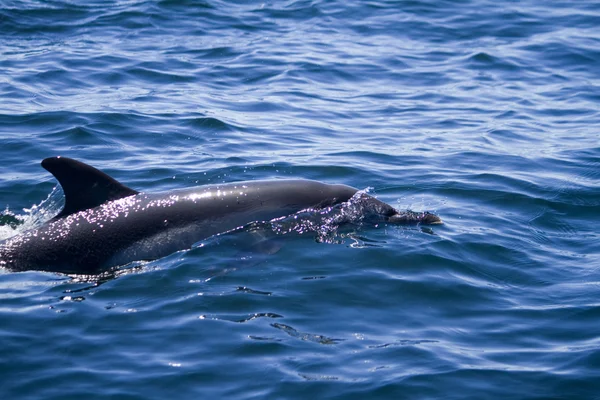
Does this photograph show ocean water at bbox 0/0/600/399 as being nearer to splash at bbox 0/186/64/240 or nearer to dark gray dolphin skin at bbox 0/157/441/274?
splash at bbox 0/186/64/240

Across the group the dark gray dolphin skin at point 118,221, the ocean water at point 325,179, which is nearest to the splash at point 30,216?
the ocean water at point 325,179

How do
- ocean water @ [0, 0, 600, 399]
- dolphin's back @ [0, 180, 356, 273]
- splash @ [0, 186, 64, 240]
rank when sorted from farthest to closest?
splash @ [0, 186, 64, 240], dolphin's back @ [0, 180, 356, 273], ocean water @ [0, 0, 600, 399]

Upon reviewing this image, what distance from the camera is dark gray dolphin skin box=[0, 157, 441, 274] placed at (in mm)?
10516

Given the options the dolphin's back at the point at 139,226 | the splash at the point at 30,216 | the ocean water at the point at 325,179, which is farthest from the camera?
the splash at the point at 30,216

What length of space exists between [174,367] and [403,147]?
9554mm

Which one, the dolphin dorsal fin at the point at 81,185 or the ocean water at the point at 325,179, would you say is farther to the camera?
the dolphin dorsal fin at the point at 81,185

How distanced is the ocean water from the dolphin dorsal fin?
3.45 ft

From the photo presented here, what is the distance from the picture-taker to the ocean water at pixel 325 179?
27.0 feet

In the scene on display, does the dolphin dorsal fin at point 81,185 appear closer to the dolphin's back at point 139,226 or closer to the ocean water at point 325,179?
the dolphin's back at point 139,226

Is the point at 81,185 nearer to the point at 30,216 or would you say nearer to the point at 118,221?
the point at 118,221

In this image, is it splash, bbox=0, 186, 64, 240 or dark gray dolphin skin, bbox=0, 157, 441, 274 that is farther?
splash, bbox=0, 186, 64, 240

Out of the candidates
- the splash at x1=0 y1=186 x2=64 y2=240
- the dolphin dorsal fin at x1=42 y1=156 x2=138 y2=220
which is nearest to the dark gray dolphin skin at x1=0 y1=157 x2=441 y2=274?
the dolphin dorsal fin at x1=42 y1=156 x2=138 y2=220

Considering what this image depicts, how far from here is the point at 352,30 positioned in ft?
87.1

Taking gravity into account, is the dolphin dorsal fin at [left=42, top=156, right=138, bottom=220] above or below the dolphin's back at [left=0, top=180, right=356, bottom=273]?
above
